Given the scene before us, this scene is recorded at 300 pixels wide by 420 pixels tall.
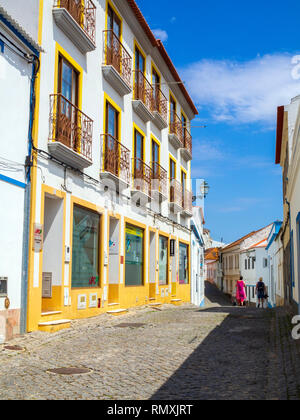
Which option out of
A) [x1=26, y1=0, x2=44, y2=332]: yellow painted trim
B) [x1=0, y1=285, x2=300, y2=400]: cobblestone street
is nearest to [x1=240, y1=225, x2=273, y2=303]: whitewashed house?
[x1=0, y1=285, x2=300, y2=400]: cobblestone street

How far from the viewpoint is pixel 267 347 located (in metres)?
9.56

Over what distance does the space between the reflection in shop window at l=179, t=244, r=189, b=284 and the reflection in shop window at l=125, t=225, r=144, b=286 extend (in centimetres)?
708

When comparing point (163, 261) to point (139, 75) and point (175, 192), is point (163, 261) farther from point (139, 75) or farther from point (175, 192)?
point (139, 75)

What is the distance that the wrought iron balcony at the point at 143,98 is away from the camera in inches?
714

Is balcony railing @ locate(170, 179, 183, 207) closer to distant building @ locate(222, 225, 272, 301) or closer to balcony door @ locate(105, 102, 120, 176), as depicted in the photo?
balcony door @ locate(105, 102, 120, 176)

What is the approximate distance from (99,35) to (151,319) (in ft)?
26.9

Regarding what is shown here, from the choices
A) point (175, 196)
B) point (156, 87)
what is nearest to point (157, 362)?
point (156, 87)

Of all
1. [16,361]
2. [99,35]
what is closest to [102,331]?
[16,361]

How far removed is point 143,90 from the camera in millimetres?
18891

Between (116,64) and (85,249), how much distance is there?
5.97m

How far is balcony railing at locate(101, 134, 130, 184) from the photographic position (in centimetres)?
1487
